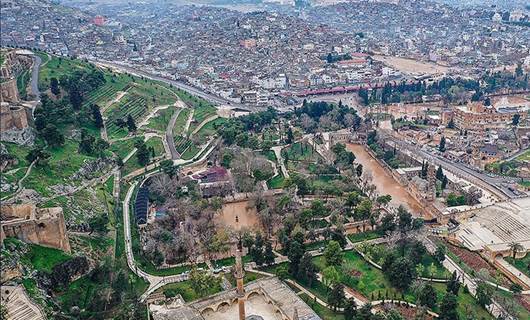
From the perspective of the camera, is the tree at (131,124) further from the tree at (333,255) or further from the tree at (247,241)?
the tree at (333,255)

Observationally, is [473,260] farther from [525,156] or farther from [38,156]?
[38,156]

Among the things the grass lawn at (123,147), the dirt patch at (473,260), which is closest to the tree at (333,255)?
the dirt patch at (473,260)

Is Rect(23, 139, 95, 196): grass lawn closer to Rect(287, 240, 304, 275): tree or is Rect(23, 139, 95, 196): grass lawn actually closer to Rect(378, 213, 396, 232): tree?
Rect(287, 240, 304, 275): tree

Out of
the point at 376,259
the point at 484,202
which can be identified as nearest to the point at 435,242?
the point at 376,259

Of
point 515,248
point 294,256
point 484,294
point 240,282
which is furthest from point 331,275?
point 515,248

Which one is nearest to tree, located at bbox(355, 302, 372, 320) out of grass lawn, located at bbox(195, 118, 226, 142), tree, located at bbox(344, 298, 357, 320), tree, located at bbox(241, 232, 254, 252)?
tree, located at bbox(344, 298, 357, 320)

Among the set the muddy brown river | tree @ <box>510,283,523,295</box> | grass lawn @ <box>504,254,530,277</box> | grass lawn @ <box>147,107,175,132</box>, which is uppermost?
grass lawn @ <box>147,107,175,132</box>
